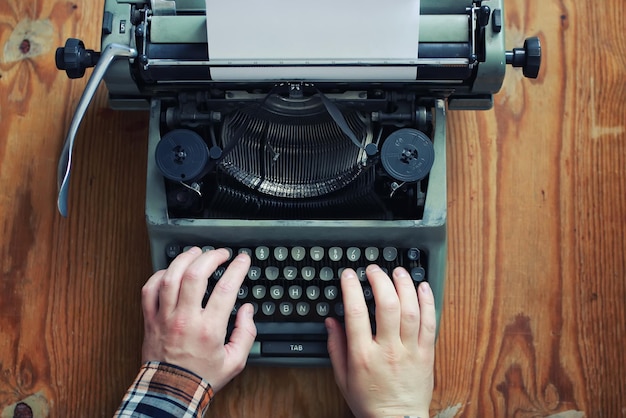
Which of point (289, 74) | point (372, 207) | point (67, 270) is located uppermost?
point (289, 74)

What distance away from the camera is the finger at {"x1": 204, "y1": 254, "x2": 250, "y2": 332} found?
4.62 ft

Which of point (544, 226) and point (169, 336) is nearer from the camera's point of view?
point (169, 336)

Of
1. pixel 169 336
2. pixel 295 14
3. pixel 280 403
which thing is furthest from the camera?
pixel 280 403

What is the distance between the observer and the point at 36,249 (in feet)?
5.38

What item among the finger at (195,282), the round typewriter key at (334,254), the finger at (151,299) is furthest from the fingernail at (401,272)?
the finger at (151,299)

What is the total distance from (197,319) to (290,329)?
193 millimetres

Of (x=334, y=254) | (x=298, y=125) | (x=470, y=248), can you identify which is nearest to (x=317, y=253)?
(x=334, y=254)

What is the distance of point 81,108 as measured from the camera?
129 centimetres

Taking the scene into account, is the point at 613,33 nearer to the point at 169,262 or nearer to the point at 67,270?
the point at 169,262

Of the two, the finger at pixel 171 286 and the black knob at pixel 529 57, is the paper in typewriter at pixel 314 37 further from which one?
the finger at pixel 171 286

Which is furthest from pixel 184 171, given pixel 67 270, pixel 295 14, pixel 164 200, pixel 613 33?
pixel 613 33

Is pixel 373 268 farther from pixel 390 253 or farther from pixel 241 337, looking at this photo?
pixel 241 337

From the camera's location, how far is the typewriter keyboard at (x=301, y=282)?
1458 mm

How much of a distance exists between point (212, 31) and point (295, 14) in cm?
14
